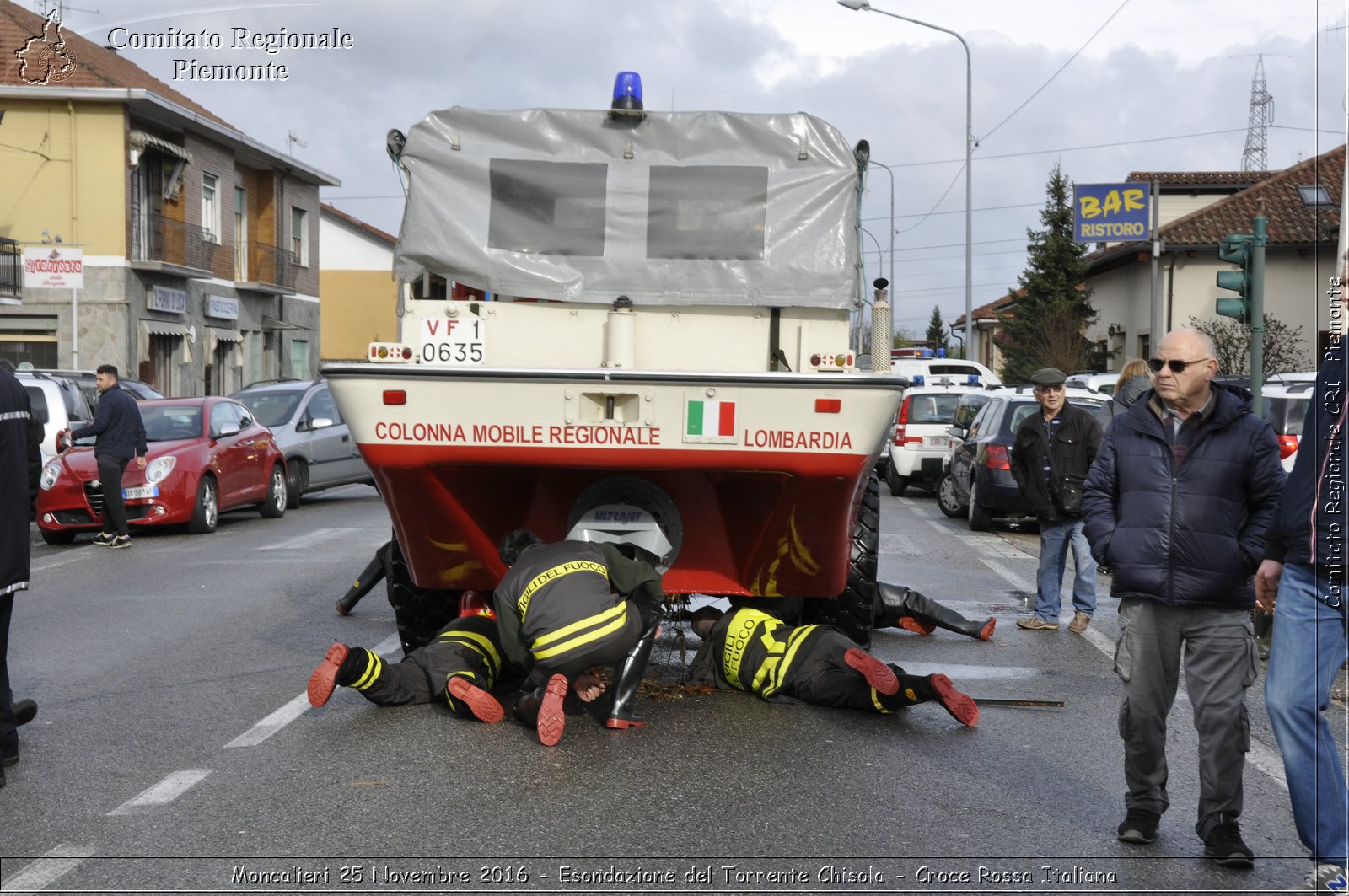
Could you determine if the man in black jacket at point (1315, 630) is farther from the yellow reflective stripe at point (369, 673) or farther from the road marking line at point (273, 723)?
the road marking line at point (273, 723)

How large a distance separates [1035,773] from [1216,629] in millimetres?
1329

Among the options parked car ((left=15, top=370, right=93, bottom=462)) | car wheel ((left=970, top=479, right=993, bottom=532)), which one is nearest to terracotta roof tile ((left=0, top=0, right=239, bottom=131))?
parked car ((left=15, top=370, right=93, bottom=462))

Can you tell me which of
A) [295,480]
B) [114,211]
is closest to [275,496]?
[295,480]

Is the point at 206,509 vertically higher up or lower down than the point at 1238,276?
lower down

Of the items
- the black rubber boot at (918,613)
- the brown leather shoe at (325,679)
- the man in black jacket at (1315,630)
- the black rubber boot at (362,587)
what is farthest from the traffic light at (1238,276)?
the brown leather shoe at (325,679)

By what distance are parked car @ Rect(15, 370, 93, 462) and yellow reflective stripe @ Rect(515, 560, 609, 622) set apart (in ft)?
41.4

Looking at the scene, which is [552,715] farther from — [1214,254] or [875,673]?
[1214,254]

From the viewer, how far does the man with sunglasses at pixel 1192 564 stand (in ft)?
16.7

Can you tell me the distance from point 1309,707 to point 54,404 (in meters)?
16.7

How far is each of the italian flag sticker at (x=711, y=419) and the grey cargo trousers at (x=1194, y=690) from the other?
6.46 ft

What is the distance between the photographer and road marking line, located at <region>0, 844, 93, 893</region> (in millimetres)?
4598

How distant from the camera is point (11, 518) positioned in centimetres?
611

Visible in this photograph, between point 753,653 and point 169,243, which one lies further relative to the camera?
point 169,243

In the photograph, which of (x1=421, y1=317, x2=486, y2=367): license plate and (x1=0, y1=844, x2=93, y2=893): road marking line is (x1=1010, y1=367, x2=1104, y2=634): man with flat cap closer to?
(x1=421, y1=317, x2=486, y2=367): license plate
